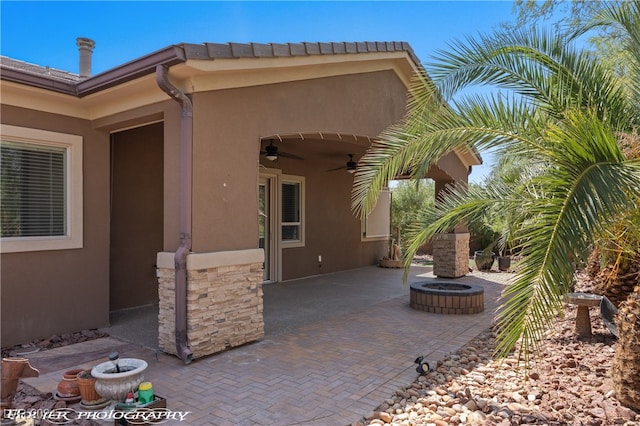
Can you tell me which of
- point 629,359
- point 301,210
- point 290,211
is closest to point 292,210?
point 290,211

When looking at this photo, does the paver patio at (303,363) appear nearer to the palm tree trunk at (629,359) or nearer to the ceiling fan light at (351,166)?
the palm tree trunk at (629,359)

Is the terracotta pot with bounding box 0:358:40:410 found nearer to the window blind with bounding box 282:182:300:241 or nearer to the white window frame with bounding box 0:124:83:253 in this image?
the white window frame with bounding box 0:124:83:253

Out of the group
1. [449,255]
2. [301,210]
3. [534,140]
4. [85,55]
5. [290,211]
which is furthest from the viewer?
[449,255]

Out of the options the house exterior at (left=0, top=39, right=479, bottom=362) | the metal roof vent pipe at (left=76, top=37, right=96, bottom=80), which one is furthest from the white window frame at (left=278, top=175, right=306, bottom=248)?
the metal roof vent pipe at (left=76, top=37, right=96, bottom=80)

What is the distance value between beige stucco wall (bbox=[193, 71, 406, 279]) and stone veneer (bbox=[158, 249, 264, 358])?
192mm

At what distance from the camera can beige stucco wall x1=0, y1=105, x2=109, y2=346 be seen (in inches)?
223

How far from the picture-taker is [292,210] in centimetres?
1127

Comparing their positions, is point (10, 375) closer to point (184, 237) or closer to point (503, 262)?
point (184, 237)

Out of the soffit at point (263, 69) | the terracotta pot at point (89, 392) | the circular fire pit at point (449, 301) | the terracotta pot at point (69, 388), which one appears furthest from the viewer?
the circular fire pit at point (449, 301)

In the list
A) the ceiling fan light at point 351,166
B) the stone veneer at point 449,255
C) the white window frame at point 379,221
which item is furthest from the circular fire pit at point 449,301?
the white window frame at point 379,221

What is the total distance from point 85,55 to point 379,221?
10419 millimetres

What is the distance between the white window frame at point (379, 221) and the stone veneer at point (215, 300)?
8595mm

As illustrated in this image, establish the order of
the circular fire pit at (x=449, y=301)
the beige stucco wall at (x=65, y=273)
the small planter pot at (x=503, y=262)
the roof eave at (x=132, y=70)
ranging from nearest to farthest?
the roof eave at (x=132, y=70) < the beige stucco wall at (x=65, y=273) < the circular fire pit at (x=449, y=301) < the small planter pot at (x=503, y=262)

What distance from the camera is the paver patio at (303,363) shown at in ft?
12.7
